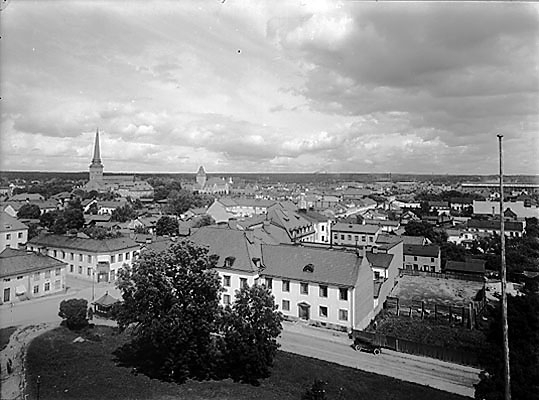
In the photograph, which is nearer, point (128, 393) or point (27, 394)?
point (27, 394)

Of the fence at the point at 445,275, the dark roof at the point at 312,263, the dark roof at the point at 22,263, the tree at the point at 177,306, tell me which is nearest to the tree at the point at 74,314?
the dark roof at the point at 22,263

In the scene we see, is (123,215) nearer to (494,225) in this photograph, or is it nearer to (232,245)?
(232,245)

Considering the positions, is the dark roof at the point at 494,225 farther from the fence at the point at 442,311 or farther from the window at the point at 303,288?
the window at the point at 303,288

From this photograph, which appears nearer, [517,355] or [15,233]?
[517,355]

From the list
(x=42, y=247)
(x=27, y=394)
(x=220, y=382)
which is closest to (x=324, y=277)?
(x=220, y=382)

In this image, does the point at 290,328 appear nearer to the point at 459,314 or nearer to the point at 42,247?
the point at 459,314

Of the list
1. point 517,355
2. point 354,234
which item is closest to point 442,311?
point 517,355

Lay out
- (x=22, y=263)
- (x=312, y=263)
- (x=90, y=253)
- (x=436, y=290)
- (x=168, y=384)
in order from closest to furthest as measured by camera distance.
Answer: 1. (x=168, y=384)
2. (x=312, y=263)
3. (x=22, y=263)
4. (x=90, y=253)
5. (x=436, y=290)
